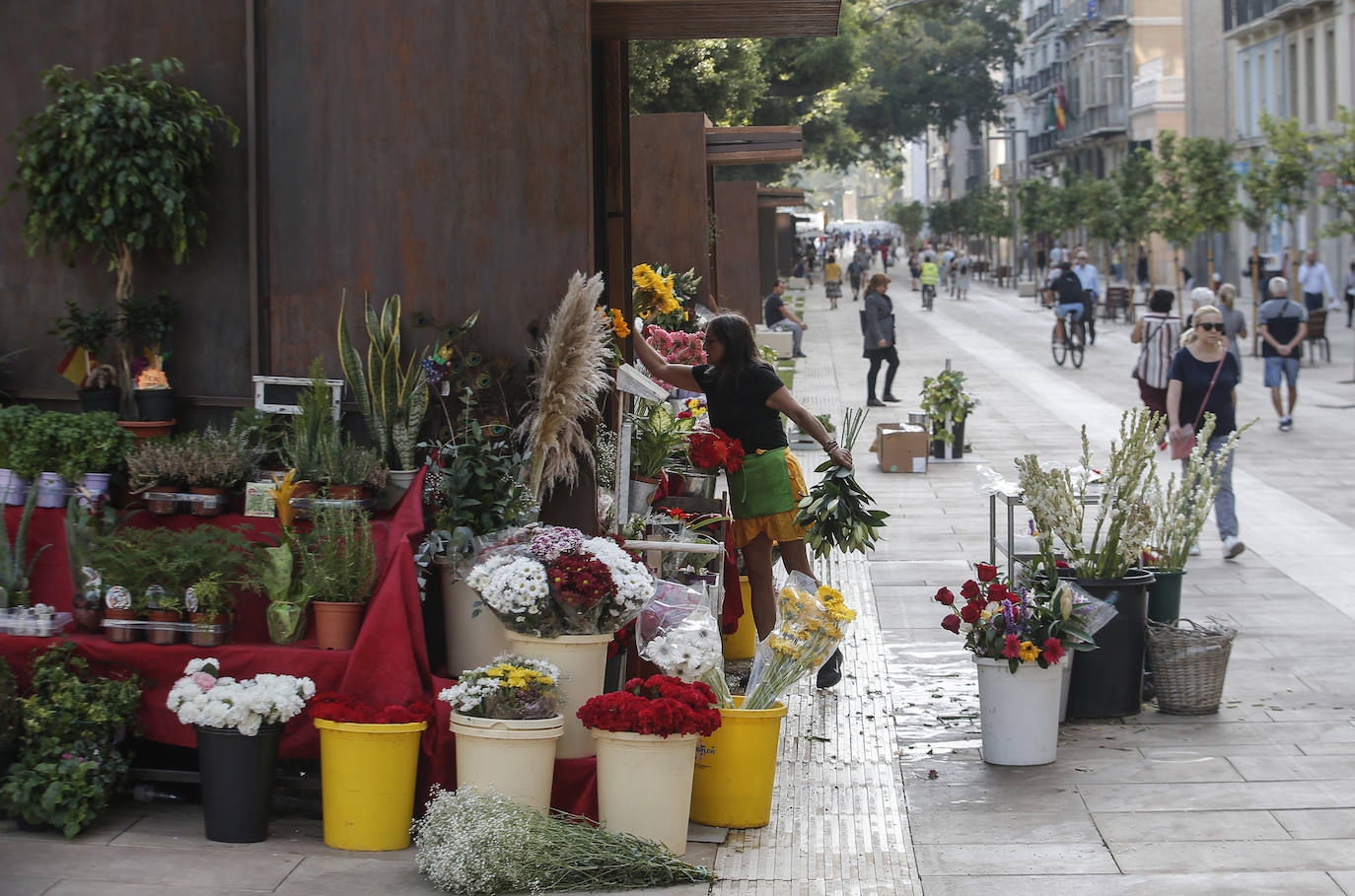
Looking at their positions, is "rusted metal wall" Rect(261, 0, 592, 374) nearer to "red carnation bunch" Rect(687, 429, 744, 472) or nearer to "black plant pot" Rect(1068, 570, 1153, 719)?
"red carnation bunch" Rect(687, 429, 744, 472)

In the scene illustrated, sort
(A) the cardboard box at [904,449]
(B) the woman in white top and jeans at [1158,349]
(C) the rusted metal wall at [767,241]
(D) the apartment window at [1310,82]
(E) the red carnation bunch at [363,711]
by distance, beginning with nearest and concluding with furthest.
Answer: (E) the red carnation bunch at [363,711] < (B) the woman in white top and jeans at [1158,349] < (A) the cardboard box at [904,449] < (C) the rusted metal wall at [767,241] < (D) the apartment window at [1310,82]

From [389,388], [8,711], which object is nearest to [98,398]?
[389,388]

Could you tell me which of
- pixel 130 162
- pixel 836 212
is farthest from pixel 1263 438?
A: pixel 836 212

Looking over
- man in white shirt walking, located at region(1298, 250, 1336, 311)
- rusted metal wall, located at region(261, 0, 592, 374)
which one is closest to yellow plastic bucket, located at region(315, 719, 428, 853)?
rusted metal wall, located at region(261, 0, 592, 374)

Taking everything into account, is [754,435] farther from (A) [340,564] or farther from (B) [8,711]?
(B) [8,711]

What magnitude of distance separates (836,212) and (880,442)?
17443cm

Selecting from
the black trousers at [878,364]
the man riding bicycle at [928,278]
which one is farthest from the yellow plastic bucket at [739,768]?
the man riding bicycle at [928,278]

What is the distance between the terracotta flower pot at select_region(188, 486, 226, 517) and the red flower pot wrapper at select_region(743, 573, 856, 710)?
226cm

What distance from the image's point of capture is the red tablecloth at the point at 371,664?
585 centimetres

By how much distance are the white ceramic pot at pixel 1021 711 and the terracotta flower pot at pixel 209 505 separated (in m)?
3.23

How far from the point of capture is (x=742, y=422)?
25.2ft

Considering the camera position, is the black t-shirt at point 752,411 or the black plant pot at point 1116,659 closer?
the black plant pot at point 1116,659

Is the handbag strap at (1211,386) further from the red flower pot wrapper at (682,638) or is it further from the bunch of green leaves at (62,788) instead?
the bunch of green leaves at (62,788)

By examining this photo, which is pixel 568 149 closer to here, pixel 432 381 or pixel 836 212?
pixel 432 381
